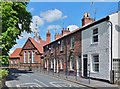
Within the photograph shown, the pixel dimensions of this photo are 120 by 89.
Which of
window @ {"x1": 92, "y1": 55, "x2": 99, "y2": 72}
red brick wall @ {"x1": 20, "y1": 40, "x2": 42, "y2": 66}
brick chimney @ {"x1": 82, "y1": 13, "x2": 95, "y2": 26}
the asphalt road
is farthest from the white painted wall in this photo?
red brick wall @ {"x1": 20, "y1": 40, "x2": 42, "y2": 66}

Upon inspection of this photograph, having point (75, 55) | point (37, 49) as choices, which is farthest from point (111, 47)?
point (37, 49)

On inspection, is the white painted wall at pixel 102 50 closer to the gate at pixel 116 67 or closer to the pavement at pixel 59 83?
the gate at pixel 116 67

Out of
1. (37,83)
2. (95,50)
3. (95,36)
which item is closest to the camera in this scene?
(37,83)

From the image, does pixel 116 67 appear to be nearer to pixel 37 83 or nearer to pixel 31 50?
pixel 37 83

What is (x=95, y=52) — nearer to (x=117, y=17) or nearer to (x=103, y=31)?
(x=103, y=31)

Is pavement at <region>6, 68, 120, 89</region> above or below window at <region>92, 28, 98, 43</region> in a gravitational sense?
below

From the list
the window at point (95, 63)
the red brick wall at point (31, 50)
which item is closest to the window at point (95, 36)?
the window at point (95, 63)

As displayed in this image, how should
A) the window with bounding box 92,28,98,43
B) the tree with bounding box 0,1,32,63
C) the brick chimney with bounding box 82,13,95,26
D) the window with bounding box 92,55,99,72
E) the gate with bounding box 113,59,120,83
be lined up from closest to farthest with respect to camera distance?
the tree with bounding box 0,1,32,63, the gate with bounding box 113,59,120,83, the window with bounding box 92,55,99,72, the window with bounding box 92,28,98,43, the brick chimney with bounding box 82,13,95,26

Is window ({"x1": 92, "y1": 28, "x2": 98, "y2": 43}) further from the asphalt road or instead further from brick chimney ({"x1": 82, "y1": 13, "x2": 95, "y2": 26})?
brick chimney ({"x1": 82, "y1": 13, "x2": 95, "y2": 26})

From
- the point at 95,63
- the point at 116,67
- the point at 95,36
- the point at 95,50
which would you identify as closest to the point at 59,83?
the point at 95,63

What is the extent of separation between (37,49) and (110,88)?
138 ft

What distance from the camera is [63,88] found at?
55.4 ft


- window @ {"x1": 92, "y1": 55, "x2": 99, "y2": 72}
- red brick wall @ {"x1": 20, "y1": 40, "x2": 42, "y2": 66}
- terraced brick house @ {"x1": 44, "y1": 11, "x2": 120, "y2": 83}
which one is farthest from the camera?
red brick wall @ {"x1": 20, "y1": 40, "x2": 42, "y2": 66}

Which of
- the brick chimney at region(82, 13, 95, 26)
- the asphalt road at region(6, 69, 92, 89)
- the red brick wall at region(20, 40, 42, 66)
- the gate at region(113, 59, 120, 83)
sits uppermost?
the brick chimney at region(82, 13, 95, 26)
